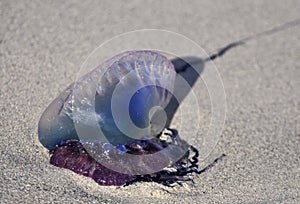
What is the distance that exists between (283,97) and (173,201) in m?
0.81

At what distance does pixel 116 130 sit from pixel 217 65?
2.34 ft

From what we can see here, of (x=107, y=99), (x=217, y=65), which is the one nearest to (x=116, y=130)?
(x=107, y=99)

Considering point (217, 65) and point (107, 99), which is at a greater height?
point (107, 99)

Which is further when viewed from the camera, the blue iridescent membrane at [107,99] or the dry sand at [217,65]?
the blue iridescent membrane at [107,99]

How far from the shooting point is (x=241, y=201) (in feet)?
5.80

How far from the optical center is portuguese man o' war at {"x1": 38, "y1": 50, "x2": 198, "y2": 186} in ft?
5.90

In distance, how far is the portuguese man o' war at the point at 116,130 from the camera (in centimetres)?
180

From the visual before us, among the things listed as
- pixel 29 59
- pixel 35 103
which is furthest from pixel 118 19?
pixel 35 103

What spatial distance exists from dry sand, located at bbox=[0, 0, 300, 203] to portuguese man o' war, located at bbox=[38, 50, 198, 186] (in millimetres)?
47

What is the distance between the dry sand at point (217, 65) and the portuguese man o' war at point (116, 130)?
47 millimetres

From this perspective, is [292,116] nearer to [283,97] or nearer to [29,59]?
[283,97]

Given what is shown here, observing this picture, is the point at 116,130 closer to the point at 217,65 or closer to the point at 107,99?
the point at 107,99

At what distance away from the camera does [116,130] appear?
6.23ft

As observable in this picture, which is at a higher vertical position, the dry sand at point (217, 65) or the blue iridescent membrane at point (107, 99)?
the blue iridescent membrane at point (107, 99)
